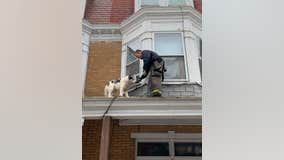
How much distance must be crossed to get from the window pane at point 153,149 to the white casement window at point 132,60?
92cm

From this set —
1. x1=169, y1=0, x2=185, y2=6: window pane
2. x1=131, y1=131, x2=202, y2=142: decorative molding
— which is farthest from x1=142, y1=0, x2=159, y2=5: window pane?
x1=131, y1=131, x2=202, y2=142: decorative molding

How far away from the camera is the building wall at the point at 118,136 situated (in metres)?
4.84

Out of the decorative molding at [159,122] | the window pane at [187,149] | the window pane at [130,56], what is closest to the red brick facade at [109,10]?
the window pane at [130,56]

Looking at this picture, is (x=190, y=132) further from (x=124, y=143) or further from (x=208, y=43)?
(x=208, y=43)

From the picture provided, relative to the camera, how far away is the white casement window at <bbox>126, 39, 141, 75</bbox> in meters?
5.43

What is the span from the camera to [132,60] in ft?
18.1

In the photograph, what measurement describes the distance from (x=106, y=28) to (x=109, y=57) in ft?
1.40

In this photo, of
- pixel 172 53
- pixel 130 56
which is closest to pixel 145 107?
pixel 172 53

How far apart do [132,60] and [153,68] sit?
0.80 metres

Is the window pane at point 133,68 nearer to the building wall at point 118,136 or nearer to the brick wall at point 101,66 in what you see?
the brick wall at point 101,66

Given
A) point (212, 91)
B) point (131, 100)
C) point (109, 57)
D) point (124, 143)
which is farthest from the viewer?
point (109, 57)

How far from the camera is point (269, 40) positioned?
5.45 ft

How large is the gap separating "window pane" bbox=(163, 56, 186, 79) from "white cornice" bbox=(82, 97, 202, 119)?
75 centimetres

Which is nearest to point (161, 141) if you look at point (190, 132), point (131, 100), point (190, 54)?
point (190, 132)
